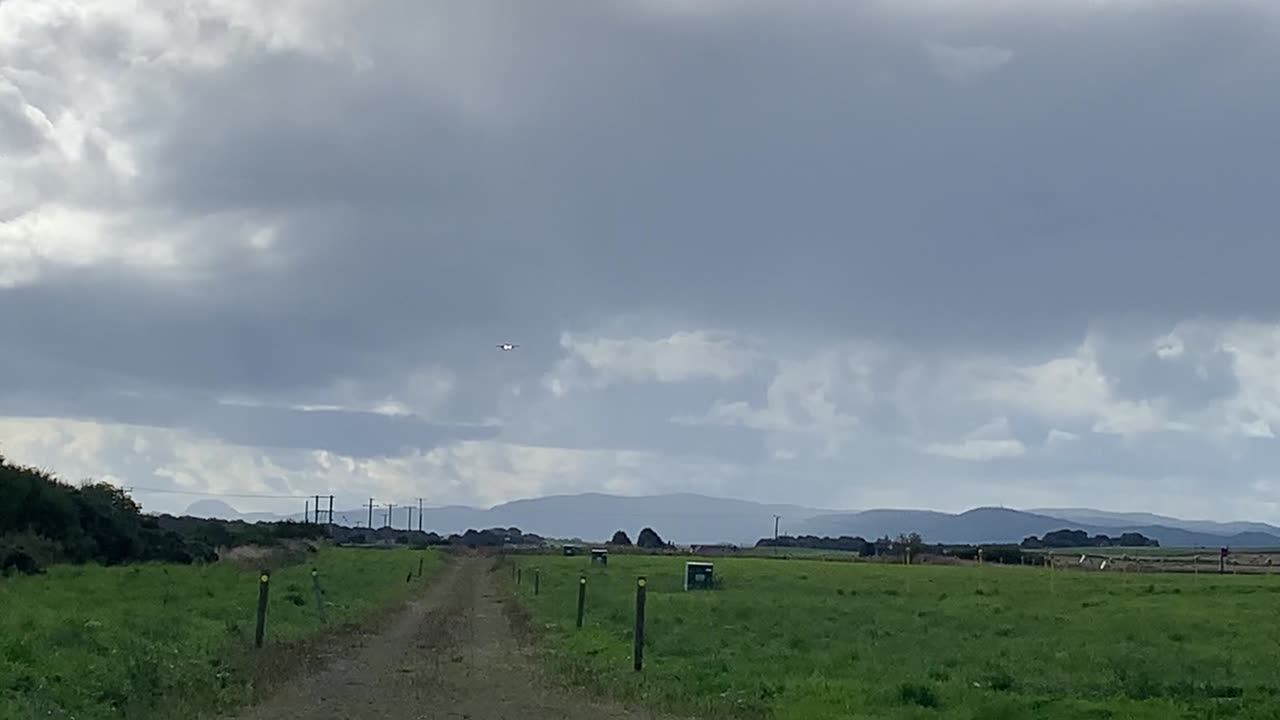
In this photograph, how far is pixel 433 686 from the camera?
843 inches

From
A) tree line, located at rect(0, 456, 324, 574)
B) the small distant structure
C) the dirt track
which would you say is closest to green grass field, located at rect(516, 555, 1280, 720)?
the dirt track

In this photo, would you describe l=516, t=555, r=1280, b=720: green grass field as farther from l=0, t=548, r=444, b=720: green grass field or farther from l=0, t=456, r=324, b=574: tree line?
l=0, t=456, r=324, b=574: tree line

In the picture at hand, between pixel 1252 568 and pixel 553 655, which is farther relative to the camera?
pixel 1252 568

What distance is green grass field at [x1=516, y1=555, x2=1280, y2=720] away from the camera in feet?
66.0

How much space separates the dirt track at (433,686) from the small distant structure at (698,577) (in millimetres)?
27975

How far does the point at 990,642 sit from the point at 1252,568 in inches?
3390

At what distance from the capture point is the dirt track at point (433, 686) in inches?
728

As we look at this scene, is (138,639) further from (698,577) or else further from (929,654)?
(698,577)

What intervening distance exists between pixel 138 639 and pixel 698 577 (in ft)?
130

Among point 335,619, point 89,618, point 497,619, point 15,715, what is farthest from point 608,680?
point 497,619

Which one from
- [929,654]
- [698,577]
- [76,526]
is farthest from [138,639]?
[76,526]

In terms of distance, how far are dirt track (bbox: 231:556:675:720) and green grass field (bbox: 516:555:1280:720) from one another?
3.34 feet

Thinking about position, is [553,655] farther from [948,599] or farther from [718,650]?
[948,599]

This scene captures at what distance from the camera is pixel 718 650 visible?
1123 inches
